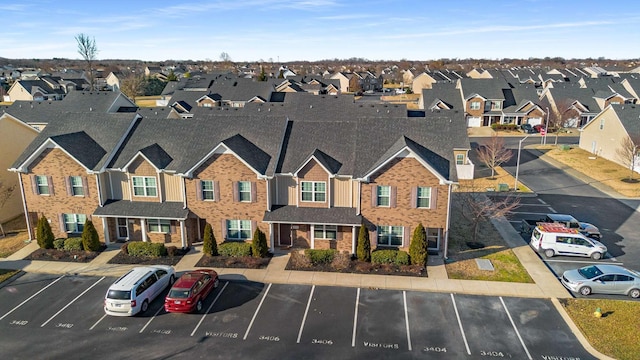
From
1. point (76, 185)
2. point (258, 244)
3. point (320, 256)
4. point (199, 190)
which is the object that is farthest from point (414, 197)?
point (76, 185)

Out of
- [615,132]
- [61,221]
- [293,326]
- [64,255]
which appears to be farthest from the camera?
[615,132]

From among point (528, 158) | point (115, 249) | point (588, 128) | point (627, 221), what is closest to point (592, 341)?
point (627, 221)

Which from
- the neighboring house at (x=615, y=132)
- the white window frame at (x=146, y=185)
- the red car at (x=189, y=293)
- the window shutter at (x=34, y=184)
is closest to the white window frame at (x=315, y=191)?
the red car at (x=189, y=293)

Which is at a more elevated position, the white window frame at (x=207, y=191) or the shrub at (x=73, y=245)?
the white window frame at (x=207, y=191)

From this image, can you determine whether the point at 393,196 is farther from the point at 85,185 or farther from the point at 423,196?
the point at 85,185

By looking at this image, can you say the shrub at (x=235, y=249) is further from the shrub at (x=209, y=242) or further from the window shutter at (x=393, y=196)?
the window shutter at (x=393, y=196)
